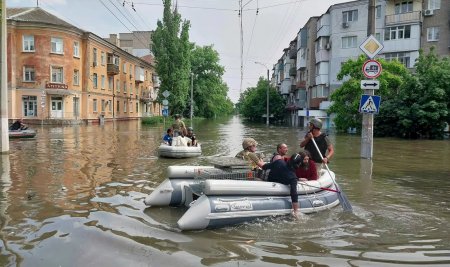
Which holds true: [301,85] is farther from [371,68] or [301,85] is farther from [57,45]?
[371,68]

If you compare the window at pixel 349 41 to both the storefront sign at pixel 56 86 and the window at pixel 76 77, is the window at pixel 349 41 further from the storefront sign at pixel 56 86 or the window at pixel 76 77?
the storefront sign at pixel 56 86

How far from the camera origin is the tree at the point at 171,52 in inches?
1971

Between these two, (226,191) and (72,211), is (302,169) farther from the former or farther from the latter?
(72,211)

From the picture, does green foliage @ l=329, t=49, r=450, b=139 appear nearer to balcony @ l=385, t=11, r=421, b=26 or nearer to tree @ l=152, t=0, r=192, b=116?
balcony @ l=385, t=11, r=421, b=26

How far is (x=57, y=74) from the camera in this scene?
133ft

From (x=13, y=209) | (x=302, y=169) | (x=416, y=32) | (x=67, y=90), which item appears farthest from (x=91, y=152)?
(x=416, y=32)

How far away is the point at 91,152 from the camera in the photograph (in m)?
17.2

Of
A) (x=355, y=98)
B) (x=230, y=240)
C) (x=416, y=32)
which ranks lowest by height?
(x=230, y=240)

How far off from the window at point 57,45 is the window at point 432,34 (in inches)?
1381

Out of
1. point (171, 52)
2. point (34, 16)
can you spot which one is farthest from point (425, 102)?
point (34, 16)

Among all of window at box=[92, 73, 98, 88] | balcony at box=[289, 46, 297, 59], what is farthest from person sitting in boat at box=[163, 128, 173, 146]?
balcony at box=[289, 46, 297, 59]

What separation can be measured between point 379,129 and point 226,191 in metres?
27.3

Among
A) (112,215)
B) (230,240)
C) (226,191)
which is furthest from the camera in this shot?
(112,215)

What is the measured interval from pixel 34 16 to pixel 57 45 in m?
3.44
